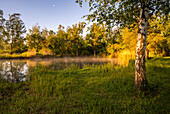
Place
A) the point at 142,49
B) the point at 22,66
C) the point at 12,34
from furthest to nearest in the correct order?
the point at 12,34
the point at 22,66
the point at 142,49

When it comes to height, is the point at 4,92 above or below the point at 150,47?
below

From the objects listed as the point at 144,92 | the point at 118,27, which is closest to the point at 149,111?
the point at 144,92

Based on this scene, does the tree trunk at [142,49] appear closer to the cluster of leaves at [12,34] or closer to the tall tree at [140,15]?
the tall tree at [140,15]

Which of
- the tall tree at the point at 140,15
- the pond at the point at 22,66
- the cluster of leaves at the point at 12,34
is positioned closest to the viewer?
the tall tree at the point at 140,15

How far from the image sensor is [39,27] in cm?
4994

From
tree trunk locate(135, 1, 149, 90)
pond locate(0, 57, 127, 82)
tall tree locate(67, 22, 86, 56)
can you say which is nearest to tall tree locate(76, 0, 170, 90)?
tree trunk locate(135, 1, 149, 90)

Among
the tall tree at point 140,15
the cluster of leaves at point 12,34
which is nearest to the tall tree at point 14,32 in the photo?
the cluster of leaves at point 12,34

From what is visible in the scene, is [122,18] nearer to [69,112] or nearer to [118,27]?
[118,27]

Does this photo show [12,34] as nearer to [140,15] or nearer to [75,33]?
[75,33]

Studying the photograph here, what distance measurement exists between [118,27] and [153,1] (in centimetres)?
204

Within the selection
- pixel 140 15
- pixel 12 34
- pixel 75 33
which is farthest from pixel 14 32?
pixel 140 15

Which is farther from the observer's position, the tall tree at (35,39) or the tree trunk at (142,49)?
the tall tree at (35,39)

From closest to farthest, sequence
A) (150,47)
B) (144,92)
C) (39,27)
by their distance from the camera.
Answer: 1. (144,92)
2. (150,47)
3. (39,27)

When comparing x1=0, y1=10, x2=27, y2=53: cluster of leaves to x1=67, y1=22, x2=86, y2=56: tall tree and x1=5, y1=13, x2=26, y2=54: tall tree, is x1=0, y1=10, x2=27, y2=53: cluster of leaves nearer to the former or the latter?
x1=5, y1=13, x2=26, y2=54: tall tree
